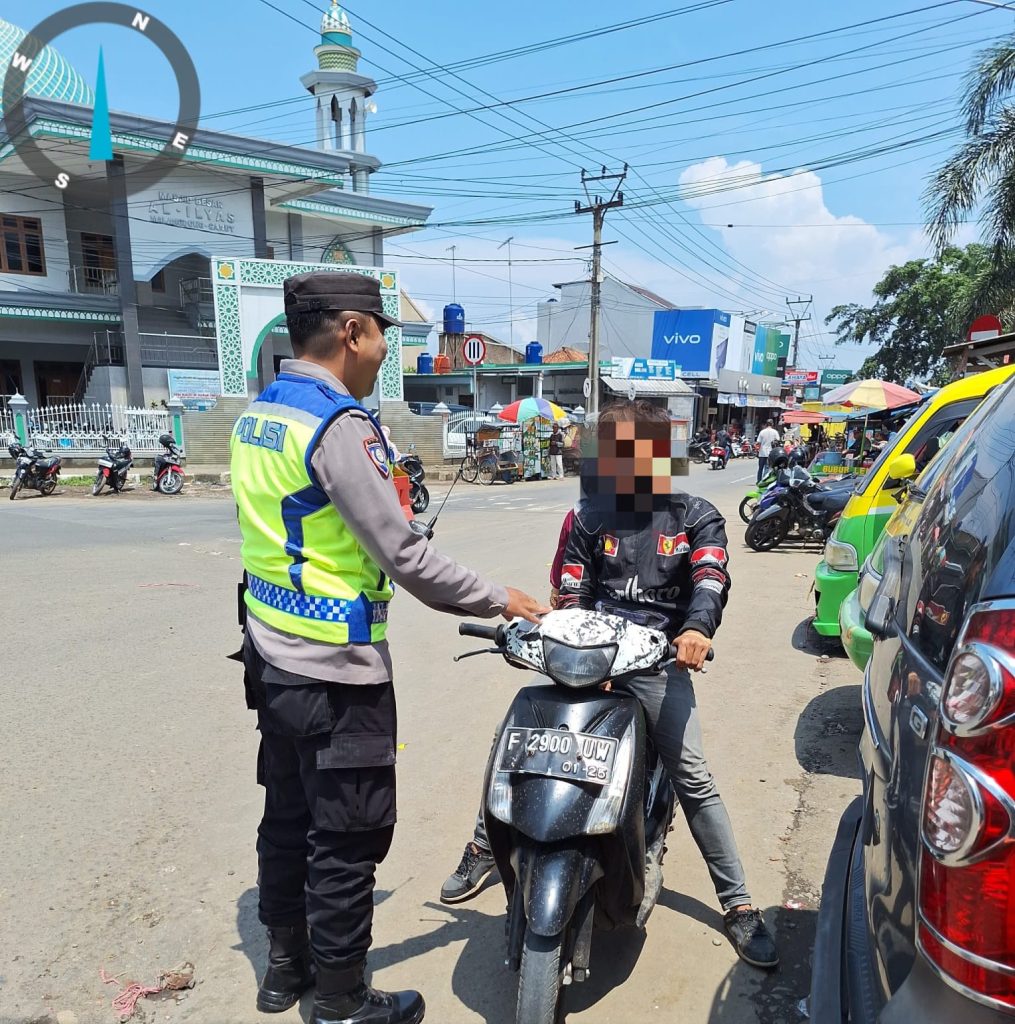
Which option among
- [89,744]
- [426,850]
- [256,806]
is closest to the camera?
[426,850]

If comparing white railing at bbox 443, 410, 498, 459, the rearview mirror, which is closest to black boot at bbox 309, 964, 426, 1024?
the rearview mirror

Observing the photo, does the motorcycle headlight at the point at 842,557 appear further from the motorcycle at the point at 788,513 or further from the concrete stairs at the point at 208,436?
the concrete stairs at the point at 208,436

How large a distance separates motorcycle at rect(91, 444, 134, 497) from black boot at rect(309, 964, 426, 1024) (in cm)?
1520

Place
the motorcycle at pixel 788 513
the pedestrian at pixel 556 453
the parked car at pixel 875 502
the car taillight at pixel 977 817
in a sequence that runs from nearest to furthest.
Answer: the car taillight at pixel 977 817, the parked car at pixel 875 502, the motorcycle at pixel 788 513, the pedestrian at pixel 556 453

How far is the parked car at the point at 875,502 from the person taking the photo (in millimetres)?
4723

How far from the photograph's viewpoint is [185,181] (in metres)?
23.4

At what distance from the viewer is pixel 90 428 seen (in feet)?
64.2

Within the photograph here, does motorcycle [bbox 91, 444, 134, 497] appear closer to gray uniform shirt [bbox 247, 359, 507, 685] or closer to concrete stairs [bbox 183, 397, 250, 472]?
concrete stairs [bbox 183, 397, 250, 472]

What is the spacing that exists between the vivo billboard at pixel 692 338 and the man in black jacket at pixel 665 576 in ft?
116

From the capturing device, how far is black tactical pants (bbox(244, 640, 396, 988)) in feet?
6.39

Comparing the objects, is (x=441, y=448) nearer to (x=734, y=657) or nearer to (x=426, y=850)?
(x=734, y=657)

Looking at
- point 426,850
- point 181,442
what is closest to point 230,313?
point 181,442

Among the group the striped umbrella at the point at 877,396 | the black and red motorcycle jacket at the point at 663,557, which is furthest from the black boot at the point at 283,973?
the striped umbrella at the point at 877,396

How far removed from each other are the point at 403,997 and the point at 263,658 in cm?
103
